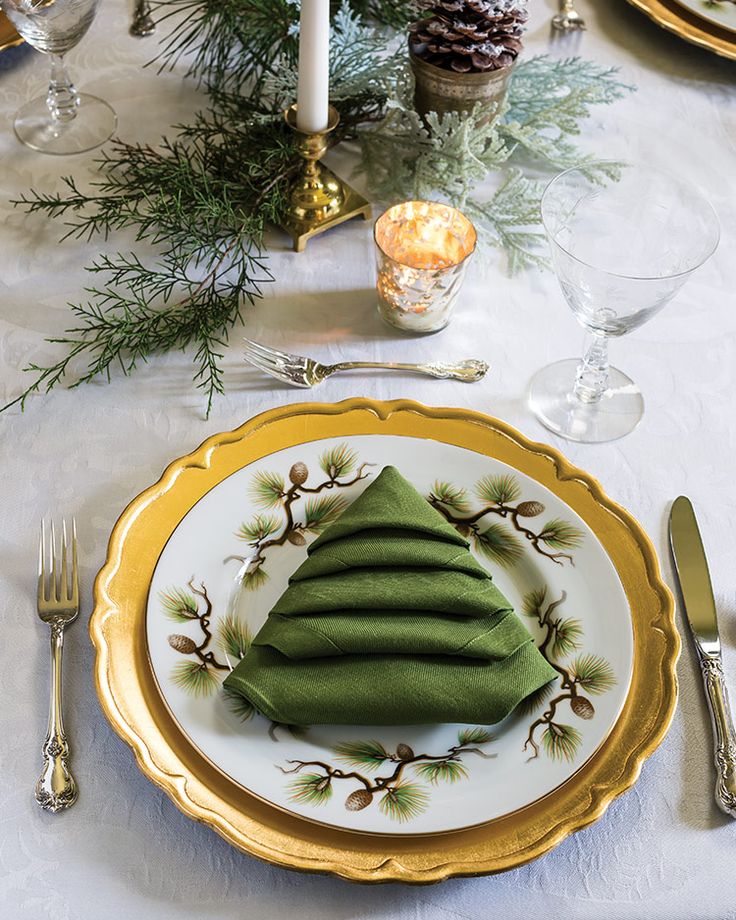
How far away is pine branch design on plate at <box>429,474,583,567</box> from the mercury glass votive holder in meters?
0.21

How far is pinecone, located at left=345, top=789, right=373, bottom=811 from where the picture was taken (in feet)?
1.81

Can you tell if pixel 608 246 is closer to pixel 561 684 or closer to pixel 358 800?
pixel 561 684

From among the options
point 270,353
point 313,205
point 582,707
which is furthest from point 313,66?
point 582,707

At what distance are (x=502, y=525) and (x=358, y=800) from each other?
233mm

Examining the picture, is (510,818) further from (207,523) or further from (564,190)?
(564,190)

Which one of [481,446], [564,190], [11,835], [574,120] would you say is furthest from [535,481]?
[574,120]

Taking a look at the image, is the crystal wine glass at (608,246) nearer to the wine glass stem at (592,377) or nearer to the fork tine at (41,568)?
the wine glass stem at (592,377)

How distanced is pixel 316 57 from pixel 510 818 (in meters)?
0.66

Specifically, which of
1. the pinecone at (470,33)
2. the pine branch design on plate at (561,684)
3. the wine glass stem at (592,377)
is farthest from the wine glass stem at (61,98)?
the pine branch design on plate at (561,684)

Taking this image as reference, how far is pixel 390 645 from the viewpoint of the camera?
0.60 m

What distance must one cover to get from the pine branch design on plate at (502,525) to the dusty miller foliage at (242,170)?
235 millimetres

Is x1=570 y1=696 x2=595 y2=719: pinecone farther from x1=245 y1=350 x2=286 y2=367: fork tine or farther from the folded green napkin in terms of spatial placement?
x1=245 y1=350 x2=286 y2=367: fork tine

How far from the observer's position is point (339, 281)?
94 cm

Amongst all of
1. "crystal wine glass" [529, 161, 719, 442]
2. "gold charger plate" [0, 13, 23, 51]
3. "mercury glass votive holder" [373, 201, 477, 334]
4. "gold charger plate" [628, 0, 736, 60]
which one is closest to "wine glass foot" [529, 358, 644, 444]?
"crystal wine glass" [529, 161, 719, 442]
